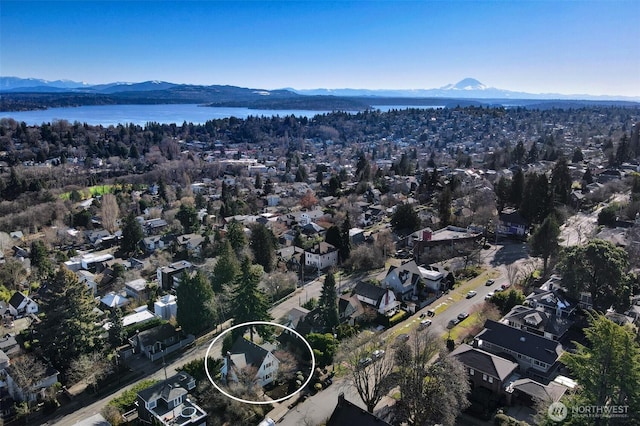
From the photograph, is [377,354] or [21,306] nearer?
[377,354]

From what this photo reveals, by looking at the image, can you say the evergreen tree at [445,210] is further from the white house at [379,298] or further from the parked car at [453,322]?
the parked car at [453,322]

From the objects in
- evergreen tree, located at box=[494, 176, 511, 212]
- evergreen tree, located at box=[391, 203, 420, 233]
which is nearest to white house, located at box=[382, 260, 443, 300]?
evergreen tree, located at box=[391, 203, 420, 233]

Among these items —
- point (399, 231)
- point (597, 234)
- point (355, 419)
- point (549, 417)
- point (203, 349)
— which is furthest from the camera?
point (399, 231)

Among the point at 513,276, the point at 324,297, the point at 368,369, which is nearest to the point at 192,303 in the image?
the point at 324,297

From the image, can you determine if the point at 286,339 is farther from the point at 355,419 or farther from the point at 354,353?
the point at 355,419

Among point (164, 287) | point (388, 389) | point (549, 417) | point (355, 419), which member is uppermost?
point (549, 417)

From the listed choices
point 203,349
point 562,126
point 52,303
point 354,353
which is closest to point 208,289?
point 203,349

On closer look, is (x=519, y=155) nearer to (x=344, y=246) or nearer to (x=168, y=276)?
(x=344, y=246)
